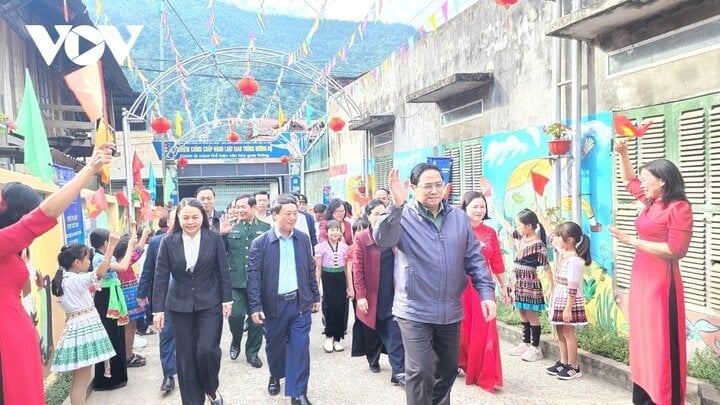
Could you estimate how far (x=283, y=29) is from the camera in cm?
3428

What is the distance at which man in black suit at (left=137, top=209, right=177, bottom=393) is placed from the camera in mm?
4645

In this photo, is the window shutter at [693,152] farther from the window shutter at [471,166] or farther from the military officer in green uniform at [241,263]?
the military officer in green uniform at [241,263]

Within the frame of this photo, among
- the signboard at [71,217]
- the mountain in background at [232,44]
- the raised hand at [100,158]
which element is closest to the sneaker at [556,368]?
the raised hand at [100,158]

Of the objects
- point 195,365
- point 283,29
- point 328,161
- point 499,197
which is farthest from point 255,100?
point 195,365

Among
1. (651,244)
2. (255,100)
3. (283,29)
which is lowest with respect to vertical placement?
(651,244)

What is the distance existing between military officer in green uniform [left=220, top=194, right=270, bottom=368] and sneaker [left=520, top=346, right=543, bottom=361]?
277 centimetres

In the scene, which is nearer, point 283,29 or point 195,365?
point 195,365

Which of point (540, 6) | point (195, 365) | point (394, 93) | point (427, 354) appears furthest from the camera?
point (394, 93)

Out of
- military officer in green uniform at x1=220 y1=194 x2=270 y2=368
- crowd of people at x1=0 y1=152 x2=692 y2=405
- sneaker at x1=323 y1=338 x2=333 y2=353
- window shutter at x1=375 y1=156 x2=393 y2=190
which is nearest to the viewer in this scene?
crowd of people at x1=0 y1=152 x2=692 y2=405

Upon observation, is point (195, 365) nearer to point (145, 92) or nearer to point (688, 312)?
point (688, 312)

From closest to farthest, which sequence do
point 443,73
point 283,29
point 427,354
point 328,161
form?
1. point 427,354
2. point 443,73
3. point 328,161
4. point 283,29

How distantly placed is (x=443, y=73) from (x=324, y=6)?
235 centimetres

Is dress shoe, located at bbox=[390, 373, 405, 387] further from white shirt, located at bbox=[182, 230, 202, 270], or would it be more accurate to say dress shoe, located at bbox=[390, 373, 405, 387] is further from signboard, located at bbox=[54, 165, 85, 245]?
signboard, located at bbox=[54, 165, 85, 245]

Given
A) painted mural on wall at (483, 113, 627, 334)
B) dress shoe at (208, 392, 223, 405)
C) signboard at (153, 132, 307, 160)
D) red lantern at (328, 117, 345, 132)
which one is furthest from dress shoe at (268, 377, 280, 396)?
signboard at (153, 132, 307, 160)
